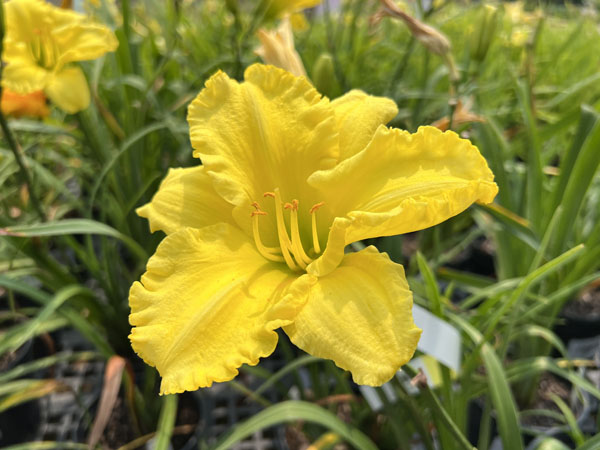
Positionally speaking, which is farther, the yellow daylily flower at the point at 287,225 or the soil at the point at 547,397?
the soil at the point at 547,397

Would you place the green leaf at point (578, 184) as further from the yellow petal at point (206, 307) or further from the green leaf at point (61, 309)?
the green leaf at point (61, 309)

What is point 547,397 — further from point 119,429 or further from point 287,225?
point 119,429

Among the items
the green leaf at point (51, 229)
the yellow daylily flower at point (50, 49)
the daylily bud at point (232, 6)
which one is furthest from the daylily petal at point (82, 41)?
the green leaf at point (51, 229)

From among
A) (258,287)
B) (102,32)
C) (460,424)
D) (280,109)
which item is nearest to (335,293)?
(258,287)

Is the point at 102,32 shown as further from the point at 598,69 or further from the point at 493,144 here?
the point at 598,69

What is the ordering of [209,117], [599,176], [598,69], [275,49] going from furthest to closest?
[598,69]
[599,176]
[275,49]
[209,117]
